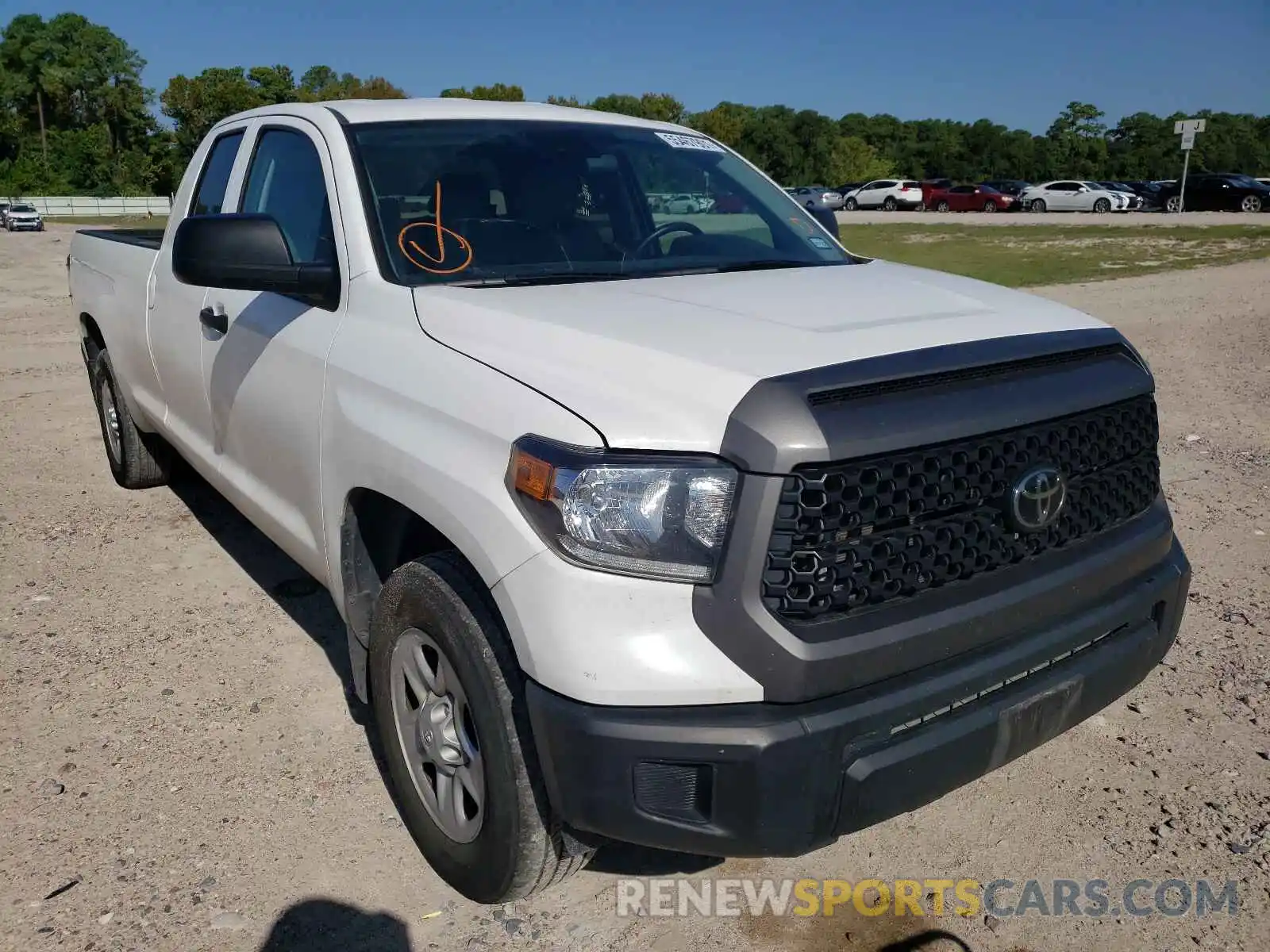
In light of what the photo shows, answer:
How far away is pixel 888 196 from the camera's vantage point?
53.1m

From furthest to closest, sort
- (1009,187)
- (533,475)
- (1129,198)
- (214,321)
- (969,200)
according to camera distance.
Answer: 1. (1009,187)
2. (969,200)
3. (1129,198)
4. (214,321)
5. (533,475)

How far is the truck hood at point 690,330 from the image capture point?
2158 millimetres

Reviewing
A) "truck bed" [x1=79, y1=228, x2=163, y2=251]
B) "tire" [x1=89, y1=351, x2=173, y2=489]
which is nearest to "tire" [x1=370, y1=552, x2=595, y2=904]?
"truck bed" [x1=79, y1=228, x2=163, y2=251]

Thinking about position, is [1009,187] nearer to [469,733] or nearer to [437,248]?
[437,248]

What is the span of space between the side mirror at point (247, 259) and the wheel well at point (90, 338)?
3228mm

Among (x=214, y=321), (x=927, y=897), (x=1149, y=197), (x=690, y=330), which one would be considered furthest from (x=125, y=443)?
(x=1149, y=197)

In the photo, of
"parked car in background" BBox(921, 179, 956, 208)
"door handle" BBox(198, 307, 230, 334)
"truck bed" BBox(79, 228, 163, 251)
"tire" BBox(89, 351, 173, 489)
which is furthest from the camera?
"parked car in background" BBox(921, 179, 956, 208)

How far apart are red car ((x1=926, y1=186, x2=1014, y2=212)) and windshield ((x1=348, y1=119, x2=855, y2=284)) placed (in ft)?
161

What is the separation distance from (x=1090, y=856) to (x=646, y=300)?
1.88 metres

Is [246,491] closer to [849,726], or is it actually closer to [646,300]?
[646,300]

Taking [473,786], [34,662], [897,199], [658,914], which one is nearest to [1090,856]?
[658,914]

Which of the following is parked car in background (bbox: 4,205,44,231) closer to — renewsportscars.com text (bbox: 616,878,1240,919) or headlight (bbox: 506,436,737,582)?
renewsportscars.com text (bbox: 616,878,1240,919)

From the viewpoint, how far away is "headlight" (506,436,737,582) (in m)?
2.09

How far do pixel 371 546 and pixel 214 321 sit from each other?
1.28m
